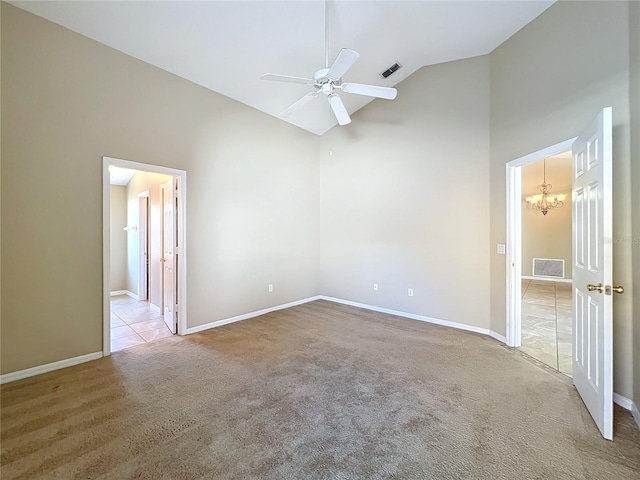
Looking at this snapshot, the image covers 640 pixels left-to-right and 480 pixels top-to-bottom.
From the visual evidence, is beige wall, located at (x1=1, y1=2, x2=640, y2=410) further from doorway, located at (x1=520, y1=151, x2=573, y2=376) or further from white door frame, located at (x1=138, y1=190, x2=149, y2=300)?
doorway, located at (x1=520, y1=151, x2=573, y2=376)

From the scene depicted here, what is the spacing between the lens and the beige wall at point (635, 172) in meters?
2.11

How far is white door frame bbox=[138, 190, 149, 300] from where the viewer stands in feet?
19.0

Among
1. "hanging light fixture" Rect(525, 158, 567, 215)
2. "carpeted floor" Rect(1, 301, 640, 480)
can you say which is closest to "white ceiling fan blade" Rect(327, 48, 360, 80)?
"carpeted floor" Rect(1, 301, 640, 480)

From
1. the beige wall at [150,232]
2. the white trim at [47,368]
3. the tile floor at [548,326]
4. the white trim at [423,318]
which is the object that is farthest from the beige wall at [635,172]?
the beige wall at [150,232]

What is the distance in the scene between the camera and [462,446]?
1.82m

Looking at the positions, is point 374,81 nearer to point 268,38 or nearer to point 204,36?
point 268,38

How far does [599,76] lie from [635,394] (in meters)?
2.62

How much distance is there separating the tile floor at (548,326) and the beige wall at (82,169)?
4.12 m

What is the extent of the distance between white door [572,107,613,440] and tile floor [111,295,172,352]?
450 cm

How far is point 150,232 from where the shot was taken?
5.57 m

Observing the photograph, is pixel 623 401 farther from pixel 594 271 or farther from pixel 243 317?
pixel 243 317

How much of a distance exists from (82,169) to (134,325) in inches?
98.5

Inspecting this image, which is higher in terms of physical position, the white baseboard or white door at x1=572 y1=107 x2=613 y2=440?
white door at x1=572 y1=107 x2=613 y2=440

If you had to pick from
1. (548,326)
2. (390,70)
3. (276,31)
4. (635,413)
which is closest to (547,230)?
(548,326)
